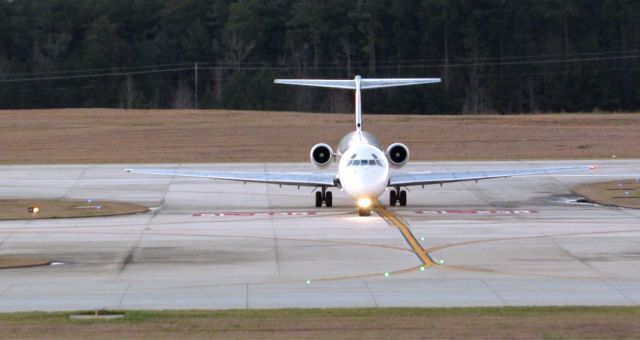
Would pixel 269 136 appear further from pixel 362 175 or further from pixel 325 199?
pixel 362 175

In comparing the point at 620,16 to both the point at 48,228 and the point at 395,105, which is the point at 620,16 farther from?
the point at 48,228

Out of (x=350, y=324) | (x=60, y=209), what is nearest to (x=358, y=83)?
(x=60, y=209)

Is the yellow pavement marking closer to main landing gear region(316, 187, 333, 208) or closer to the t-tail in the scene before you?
main landing gear region(316, 187, 333, 208)

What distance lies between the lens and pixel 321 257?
2369 cm

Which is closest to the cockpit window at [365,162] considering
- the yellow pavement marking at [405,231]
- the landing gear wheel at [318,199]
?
the yellow pavement marking at [405,231]

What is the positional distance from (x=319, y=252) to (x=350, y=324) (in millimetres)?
8783

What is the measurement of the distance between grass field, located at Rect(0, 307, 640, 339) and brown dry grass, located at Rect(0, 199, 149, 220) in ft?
55.6

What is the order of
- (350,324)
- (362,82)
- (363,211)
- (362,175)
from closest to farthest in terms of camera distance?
(350,324)
(362,175)
(363,211)
(362,82)

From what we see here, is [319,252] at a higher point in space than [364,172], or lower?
lower

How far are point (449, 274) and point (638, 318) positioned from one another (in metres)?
5.49

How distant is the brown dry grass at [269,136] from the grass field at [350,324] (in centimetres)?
4075

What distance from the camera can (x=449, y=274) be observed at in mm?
21062

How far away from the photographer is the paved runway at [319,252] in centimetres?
1862

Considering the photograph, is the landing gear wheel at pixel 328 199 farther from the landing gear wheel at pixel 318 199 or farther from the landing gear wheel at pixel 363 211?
the landing gear wheel at pixel 363 211
